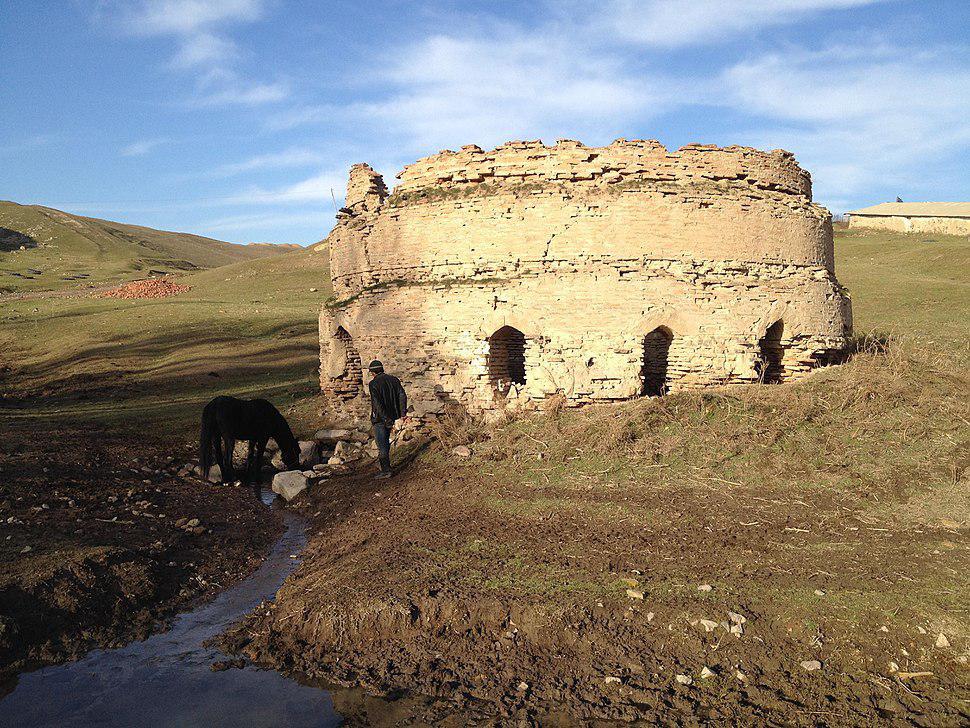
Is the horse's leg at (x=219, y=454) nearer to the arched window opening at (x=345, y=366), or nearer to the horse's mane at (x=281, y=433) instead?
the horse's mane at (x=281, y=433)

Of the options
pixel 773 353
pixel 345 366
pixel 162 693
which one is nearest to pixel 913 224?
pixel 773 353

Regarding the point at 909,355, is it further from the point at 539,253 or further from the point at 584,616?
the point at 584,616

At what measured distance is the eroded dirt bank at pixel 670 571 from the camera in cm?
441

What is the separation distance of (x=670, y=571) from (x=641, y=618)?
82cm

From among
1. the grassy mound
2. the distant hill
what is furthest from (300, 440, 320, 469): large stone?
the distant hill

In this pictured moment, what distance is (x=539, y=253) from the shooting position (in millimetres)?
10508

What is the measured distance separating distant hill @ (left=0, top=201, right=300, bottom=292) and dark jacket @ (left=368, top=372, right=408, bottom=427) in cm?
4083

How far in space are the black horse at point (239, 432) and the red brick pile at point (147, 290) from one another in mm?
30696

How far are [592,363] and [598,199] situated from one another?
241 centimetres

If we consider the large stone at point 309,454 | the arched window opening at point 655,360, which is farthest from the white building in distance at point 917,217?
the large stone at point 309,454

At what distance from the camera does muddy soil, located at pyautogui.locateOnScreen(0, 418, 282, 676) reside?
18.5ft

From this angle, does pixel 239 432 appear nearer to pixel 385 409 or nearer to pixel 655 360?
pixel 385 409

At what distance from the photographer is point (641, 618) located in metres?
5.16

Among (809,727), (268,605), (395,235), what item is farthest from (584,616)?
(395,235)
